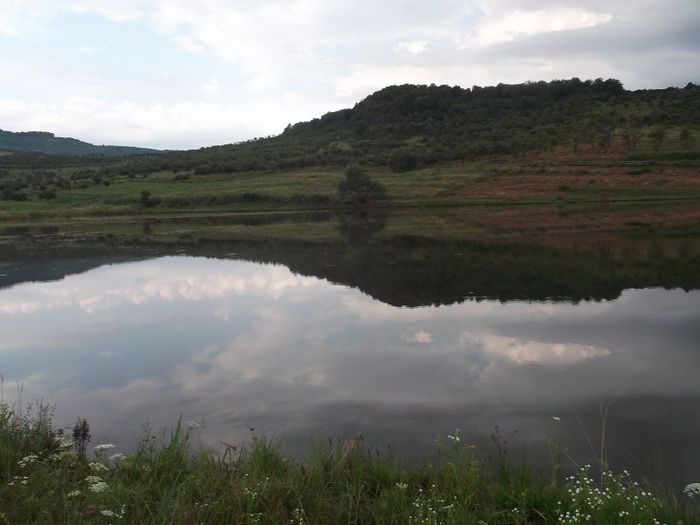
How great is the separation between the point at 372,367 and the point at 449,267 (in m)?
12.3

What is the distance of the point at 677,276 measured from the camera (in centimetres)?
1998

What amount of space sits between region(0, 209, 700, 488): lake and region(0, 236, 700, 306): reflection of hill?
16 centimetres

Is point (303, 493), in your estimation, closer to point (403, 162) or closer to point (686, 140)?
point (686, 140)

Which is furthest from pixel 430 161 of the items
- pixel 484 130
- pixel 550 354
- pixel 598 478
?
pixel 598 478

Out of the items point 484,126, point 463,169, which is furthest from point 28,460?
point 484,126

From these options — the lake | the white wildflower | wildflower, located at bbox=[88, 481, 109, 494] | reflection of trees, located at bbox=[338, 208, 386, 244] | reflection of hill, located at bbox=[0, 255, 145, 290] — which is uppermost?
wildflower, located at bbox=[88, 481, 109, 494]

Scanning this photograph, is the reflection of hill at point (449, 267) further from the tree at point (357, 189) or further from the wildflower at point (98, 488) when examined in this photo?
the tree at point (357, 189)

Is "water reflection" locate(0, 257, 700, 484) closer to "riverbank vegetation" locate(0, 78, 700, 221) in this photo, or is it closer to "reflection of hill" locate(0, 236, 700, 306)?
"reflection of hill" locate(0, 236, 700, 306)

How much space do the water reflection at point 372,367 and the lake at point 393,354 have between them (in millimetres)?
48

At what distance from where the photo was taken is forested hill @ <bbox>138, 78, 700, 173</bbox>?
74.6 metres

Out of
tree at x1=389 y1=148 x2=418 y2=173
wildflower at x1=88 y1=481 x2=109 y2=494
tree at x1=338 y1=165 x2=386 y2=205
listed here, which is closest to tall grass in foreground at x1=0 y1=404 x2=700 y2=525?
wildflower at x1=88 y1=481 x2=109 y2=494

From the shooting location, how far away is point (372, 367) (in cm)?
1215

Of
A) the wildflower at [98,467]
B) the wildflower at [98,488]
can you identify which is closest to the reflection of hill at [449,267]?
the wildflower at [98,467]

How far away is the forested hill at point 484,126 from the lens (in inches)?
2936
